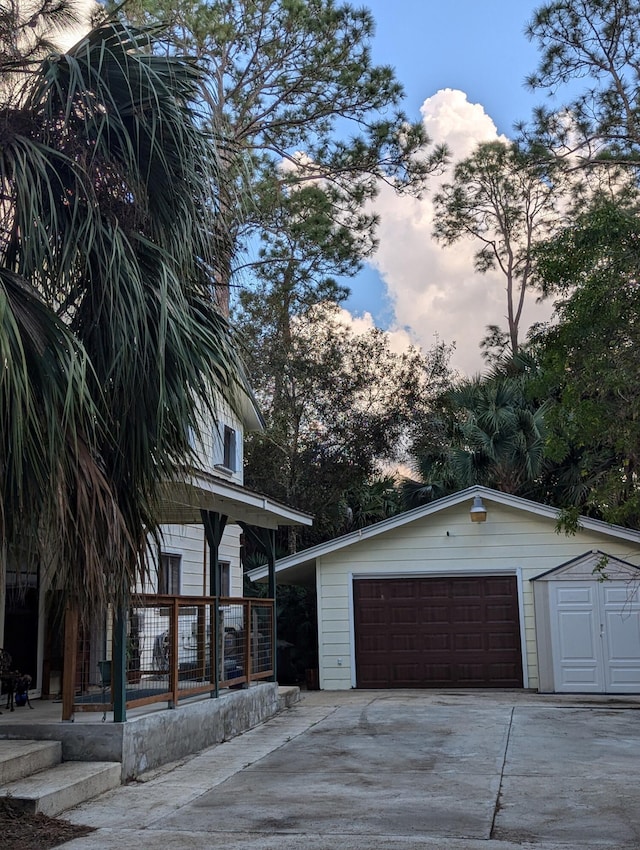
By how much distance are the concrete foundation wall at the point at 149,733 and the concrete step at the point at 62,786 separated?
13cm

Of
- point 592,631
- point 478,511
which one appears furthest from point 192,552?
point 592,631

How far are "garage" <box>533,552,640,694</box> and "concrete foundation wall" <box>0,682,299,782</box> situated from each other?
20.3 feet

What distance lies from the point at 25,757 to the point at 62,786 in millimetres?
533

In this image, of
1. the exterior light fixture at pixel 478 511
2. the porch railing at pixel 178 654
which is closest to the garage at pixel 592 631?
the exterior light fixture at pixel 478 511

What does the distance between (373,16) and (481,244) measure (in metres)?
13.4

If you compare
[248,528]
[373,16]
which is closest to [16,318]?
[248,528]

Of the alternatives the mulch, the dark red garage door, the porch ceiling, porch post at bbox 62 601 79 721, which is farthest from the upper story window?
the mulch

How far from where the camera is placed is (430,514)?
1558 cm

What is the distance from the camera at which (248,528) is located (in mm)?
12609

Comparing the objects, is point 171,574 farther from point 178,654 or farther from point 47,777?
point 47,777

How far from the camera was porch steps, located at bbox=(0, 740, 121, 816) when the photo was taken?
239 inches

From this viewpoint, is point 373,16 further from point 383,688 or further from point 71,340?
point 71,340

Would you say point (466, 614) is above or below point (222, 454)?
below

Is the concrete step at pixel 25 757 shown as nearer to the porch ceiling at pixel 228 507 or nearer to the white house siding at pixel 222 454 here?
the porch ceiling at pixel 228 507
